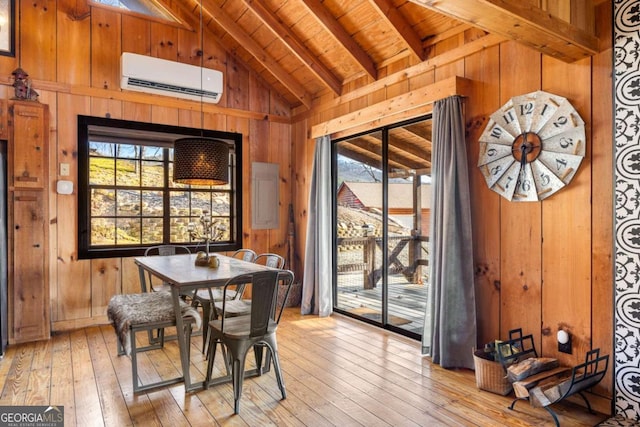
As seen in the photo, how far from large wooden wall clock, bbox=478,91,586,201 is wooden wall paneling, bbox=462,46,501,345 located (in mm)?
114

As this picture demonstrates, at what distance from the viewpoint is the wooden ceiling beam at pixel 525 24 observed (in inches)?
80.0

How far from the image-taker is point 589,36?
2.54 meters

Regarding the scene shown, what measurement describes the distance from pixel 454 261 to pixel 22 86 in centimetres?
432

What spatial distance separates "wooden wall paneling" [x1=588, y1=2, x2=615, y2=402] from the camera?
2547mm

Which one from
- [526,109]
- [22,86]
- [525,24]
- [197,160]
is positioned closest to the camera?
[525,24]

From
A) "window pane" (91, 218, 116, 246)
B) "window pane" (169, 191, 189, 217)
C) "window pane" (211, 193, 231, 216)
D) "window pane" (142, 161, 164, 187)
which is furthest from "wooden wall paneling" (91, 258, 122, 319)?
"window pane" (211, 193, 231, 216)

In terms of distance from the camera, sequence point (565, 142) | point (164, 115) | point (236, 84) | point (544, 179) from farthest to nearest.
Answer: point (236, 84) → point (164, 115) → point (544, 179) → point (565, 142)

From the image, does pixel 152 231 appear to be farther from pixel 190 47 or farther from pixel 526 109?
pixel 526 109

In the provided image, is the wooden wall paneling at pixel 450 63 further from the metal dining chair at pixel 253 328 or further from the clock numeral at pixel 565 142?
the metal dining chair at pixel 253 328

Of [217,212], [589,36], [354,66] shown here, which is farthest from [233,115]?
[589,36]

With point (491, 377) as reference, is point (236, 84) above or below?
above

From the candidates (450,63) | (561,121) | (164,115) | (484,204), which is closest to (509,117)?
(561,121)

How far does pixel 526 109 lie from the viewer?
2.95 metres

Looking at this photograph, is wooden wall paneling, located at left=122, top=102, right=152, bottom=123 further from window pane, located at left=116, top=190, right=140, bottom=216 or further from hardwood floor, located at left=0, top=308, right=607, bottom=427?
hardwood floor, located at left=0, top=308, right=607, bottom=427
